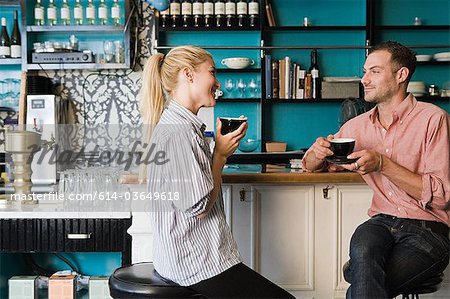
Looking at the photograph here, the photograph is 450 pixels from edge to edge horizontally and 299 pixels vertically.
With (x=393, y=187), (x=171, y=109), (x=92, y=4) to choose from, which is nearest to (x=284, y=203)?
(x=393, y=187)

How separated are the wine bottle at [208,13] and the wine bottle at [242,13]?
23 cm

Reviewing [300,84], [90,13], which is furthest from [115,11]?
[300,84]

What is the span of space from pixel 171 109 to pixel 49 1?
14.2 ft

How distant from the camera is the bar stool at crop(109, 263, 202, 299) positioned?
186 cm

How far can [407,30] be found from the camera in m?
6.05

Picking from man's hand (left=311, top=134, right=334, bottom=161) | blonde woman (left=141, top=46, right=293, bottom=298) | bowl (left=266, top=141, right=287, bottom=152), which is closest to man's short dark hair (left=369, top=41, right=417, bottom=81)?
man's hand (left=311, top=134, right=334, bottom=161)

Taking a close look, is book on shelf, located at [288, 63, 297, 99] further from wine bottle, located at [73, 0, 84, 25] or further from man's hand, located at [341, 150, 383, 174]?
man's hand, located at [341, 150, 383, 174]

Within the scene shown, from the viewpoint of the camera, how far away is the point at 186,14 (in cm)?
580

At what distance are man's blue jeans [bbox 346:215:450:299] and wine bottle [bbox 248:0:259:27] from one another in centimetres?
384

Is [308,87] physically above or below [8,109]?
above

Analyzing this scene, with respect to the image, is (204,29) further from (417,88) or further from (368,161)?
(368,161)

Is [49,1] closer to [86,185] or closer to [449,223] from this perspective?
[86,185]

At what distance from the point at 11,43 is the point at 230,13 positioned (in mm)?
1982

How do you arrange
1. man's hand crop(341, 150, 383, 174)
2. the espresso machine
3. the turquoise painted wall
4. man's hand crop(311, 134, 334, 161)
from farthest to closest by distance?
the espresso machine → the turquoise painted wall → man's hand crop(311, 134, 334, 161) → man's hand crop(341, 150, 383, 174)
